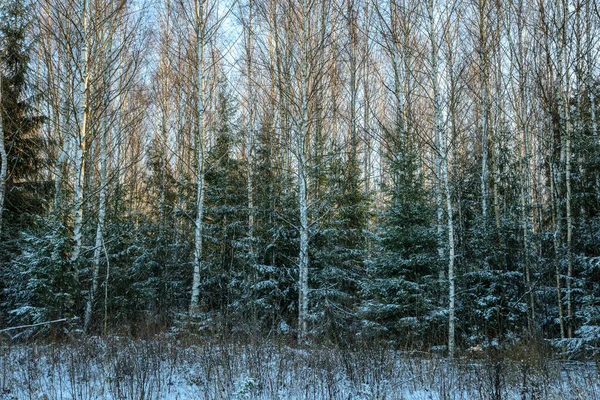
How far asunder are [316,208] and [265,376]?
4.78m

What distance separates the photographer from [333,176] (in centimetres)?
1114

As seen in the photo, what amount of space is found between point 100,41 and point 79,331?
5577 millimetres

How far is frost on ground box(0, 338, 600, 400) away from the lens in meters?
4.37

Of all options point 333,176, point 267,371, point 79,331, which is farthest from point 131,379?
point 333,176

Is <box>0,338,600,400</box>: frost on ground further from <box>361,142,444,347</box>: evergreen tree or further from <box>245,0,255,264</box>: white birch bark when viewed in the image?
<box>245,0,255,264</box>: white birch bark

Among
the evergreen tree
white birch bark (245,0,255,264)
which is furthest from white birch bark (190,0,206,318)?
the evergreen tree

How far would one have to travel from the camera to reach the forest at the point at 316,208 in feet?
23.4

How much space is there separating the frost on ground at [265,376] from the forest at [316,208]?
0.94 meters

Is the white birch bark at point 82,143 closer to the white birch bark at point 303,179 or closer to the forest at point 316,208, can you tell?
the forest at point 316,208

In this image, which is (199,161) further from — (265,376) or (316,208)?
(265,376)

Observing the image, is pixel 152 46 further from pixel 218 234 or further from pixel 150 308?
pixel 150 308

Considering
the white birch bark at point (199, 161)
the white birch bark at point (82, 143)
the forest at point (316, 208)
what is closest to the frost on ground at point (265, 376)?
the forest at point (316, 208)

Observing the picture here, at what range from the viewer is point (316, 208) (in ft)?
30.2

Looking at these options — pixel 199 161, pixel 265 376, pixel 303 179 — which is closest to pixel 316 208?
pixel 303 179
